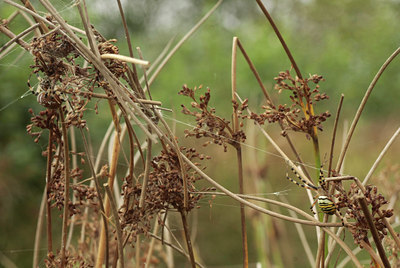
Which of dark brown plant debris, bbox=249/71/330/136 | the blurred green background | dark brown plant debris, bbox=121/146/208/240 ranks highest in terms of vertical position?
the blurred green background

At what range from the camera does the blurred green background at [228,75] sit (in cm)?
246

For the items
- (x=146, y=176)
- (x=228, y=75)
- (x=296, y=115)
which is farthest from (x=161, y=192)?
(x=228, y=75)

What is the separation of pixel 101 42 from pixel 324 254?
0.26m

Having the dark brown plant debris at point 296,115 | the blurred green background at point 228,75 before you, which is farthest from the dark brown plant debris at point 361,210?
the blurred green background at point 228,75

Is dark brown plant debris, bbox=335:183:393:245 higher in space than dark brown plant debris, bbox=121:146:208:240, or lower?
lower

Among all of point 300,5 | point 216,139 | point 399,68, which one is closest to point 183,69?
point 399,68

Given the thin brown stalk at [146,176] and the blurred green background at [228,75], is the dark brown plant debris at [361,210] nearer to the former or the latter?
the thin brown stalk at [146,176]

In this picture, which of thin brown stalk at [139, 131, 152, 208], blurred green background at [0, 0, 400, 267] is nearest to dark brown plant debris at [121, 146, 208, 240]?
thin brown stalk at [139, 131, 152, 208]

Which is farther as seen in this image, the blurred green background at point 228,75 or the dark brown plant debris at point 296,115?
the blurred green background at point 228,75

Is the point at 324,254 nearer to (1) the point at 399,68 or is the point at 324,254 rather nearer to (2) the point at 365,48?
(1) the point at 399,68

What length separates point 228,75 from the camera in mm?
3762

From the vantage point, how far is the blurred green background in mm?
2459

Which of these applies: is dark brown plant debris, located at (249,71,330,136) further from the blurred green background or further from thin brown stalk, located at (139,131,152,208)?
the blurred green background

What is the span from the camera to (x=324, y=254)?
437mm
